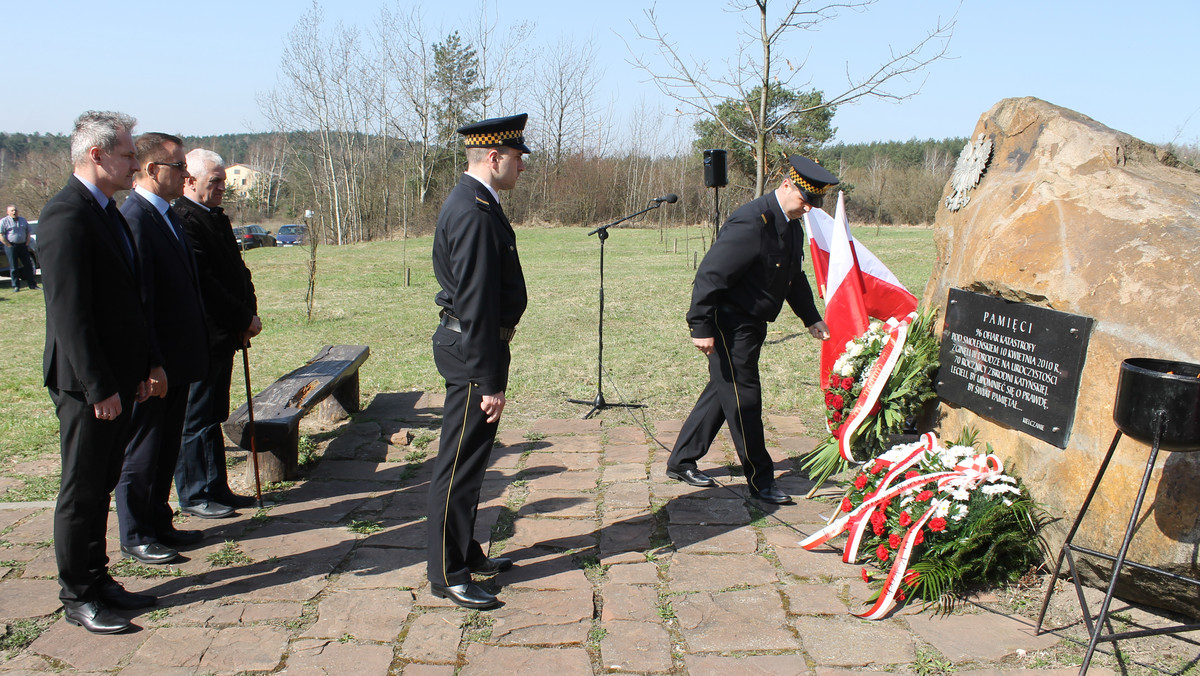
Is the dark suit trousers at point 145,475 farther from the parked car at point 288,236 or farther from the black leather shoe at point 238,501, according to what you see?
the parked car at point 288,236

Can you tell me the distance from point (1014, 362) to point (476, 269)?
2.49 meters

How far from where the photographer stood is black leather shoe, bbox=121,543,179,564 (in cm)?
358

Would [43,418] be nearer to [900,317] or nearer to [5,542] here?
[5,542]

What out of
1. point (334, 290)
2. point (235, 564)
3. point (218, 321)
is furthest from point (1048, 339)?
point (334, 290)

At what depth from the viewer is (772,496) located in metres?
4.36

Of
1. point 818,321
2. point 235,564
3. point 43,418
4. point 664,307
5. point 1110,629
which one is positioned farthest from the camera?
point 664,307

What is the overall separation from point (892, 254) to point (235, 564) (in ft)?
61.5

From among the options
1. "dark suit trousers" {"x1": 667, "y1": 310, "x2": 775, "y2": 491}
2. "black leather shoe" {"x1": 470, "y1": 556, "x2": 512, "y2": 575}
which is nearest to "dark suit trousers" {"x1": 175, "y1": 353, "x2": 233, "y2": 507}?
"black leather shoe" {"x1": 470, "y1": 556, "x2": 512, "y2": 575}

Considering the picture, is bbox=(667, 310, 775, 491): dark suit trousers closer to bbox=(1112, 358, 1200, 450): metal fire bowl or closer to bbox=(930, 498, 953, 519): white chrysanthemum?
bbox=(930, 498, 953, 519): white chrysanthemum

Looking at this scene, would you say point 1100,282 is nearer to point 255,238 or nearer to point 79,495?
point 79,495

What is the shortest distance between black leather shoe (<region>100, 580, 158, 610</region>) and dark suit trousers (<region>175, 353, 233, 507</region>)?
1.07 meters

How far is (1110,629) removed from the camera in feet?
9.41

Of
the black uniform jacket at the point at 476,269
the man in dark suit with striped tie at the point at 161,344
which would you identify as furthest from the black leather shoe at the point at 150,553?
the black uniform jacket at the point at 476,269

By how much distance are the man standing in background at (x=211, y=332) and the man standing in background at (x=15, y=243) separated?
14392mm
